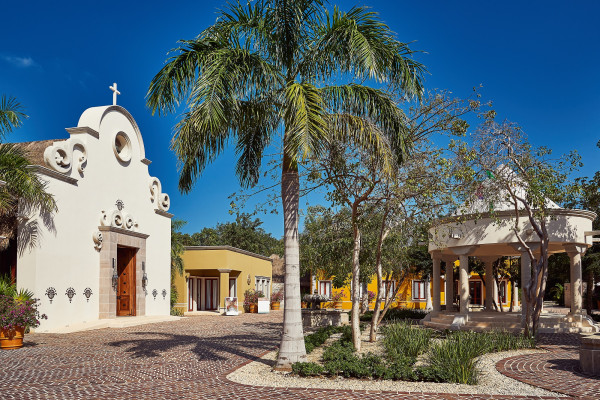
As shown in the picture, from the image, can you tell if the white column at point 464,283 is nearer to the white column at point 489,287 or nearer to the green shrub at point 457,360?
the white column at point 489,287

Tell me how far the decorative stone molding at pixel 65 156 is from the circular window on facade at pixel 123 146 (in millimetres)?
2653

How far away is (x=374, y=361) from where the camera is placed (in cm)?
990

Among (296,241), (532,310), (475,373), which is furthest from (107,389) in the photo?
(532,310)

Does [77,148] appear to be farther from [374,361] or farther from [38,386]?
[374,361]

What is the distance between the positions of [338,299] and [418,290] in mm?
6334

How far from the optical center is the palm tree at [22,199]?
15.3 m

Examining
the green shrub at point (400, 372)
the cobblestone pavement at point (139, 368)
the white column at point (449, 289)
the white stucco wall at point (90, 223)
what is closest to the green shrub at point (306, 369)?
the cobblestone pavement at point (139, 368)

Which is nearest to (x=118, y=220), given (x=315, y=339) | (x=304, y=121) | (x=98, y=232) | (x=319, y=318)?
(x=98, y=232)

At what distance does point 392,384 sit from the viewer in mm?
9117

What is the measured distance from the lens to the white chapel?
1775cm

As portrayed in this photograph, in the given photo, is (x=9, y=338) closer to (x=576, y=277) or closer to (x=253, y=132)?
(x=253, y=132)

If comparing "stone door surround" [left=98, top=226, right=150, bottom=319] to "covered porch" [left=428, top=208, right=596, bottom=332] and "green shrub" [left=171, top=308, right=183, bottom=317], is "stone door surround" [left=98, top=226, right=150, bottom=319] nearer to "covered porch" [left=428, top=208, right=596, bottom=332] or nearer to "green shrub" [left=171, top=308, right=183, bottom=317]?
"green shrub" [left=171, top=308, right=183, bottom=317]

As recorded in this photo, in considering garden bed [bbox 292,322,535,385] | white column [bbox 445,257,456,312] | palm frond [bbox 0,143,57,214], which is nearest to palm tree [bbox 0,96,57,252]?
palm frond [bbox 0,143,57,214]

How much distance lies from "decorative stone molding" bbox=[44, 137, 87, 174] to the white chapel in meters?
0.03
